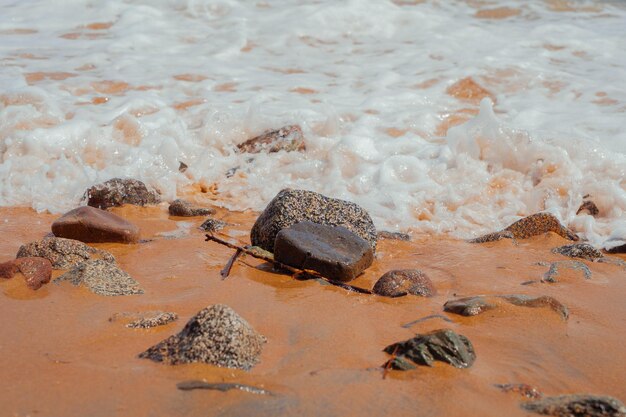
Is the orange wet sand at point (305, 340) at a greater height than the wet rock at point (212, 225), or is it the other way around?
the orange wet sand at point (305, 340)

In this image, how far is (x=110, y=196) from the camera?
4.67 meters

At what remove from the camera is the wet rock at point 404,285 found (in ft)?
10.4

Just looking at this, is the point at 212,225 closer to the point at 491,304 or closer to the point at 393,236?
the point at 393,236

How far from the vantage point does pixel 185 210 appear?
4.55 metres

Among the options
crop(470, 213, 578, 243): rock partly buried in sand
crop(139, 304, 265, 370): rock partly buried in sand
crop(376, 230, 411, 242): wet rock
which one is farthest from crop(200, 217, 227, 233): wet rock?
crop(139, 304, 265, 370): rock partly buried in sand

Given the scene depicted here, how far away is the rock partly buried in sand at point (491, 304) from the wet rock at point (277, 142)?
2900mm

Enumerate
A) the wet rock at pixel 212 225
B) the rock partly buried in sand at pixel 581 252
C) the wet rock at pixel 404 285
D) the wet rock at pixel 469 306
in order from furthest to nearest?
the wet rock at pixel 212 225 → the rock partly buried in sand at pixel 581 252 → the wet rock at pixel 404 285 → the wet rock at pixel 469 306

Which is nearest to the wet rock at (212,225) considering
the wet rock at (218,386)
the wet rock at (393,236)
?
the wet rock at (393,236)

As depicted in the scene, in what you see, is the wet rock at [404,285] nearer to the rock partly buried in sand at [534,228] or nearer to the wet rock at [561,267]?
the wet rock at [561,267]

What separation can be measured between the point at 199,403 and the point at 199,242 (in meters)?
2.00

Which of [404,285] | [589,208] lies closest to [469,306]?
[404,285]

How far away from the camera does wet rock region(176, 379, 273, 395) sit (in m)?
2.05

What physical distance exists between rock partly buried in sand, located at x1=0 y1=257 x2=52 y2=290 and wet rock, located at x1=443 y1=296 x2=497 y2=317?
176 centimetres

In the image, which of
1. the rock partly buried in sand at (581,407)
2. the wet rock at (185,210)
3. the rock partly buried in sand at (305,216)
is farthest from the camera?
the wet rock at (185,210)
